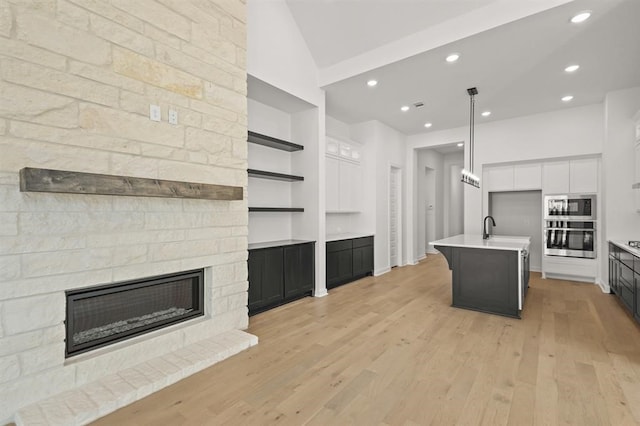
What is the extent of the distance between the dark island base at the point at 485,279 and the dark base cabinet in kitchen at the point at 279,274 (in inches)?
74.6

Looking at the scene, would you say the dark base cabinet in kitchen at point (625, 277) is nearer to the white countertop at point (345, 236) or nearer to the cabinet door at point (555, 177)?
the cabinet door at point (555, 177)

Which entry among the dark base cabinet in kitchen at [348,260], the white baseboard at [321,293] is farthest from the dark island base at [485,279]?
the white baseboard at [321,293]

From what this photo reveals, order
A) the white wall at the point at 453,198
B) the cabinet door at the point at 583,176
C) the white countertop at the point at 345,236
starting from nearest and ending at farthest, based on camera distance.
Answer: the white countertop at the point at 345,236
the cabinet door at the point at 583,176
the white wall at the point at 453,198

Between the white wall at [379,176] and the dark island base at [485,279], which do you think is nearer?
the dark island base at [485,279]

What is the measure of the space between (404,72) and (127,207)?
370 centimetres

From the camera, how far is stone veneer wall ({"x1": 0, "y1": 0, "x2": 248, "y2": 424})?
1854 mm

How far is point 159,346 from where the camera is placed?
2.52 meters

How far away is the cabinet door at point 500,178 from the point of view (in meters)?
6.21

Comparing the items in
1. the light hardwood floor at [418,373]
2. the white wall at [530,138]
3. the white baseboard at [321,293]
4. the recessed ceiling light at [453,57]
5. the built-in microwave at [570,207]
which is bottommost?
the light hardwood floor at [418,373]

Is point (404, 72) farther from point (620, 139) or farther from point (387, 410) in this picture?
point (387, 410)

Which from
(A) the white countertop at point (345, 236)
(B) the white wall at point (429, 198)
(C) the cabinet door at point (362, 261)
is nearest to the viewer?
(A) the white countertop at point (345, 236)

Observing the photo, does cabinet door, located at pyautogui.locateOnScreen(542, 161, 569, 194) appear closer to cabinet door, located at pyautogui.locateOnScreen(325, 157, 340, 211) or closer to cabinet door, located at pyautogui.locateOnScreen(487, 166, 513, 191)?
cabinet door, located at pyautogui.locateOnScreen(487, 166, 513, 191)

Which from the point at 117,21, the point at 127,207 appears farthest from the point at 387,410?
the point at 117,21

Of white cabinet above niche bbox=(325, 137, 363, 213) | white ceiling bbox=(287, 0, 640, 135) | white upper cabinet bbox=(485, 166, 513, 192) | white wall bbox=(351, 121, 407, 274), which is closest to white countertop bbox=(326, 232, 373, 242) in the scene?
white wall bbox=(351, 121, 407, 274)
